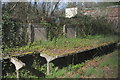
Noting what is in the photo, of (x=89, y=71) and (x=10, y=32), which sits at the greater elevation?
(x=10, y=32)

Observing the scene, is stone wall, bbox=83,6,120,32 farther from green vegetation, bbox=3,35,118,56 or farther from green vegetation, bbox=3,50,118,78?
green vegetation, bbox=3,35,118,56

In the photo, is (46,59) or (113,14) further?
(46,59)

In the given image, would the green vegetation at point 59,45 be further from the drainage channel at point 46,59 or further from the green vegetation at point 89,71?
the green vegetation at point 89,71

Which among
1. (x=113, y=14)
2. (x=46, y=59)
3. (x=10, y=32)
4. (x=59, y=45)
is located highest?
(x=113, y=14)

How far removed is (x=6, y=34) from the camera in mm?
3490

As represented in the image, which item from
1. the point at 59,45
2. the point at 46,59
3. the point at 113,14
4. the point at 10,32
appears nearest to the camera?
the point at 113,14

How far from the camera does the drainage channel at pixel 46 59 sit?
2.67 metres

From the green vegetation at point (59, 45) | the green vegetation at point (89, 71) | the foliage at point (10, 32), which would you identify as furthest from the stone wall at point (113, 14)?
the foliage at point (10, 32)

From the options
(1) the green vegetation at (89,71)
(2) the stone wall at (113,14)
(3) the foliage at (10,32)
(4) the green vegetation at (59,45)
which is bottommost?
(1) the green vegetation at (89,71)

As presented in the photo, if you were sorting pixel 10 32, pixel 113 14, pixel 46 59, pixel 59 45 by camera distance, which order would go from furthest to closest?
pixel 59 45 < pixel 10 32 < pixel 46 59 < pixel 113 14

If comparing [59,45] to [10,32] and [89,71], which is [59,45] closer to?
[10,32]

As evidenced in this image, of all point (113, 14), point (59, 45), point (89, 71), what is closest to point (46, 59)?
point (89, 71)

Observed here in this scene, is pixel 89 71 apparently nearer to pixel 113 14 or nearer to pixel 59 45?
pixel 113 14

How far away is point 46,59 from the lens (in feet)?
10.1
